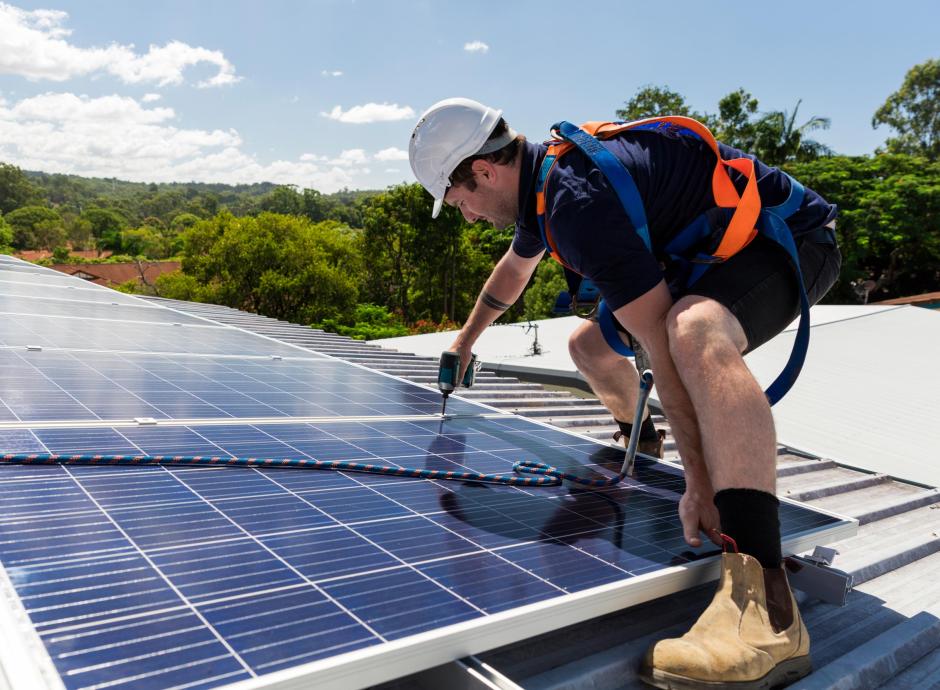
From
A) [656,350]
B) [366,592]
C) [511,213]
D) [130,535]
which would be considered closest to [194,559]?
[130,535]

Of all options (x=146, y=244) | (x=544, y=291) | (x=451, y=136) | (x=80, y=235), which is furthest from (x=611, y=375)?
(x=80, y=235)

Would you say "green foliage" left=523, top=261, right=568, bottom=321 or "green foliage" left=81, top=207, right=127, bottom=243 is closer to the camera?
"green foliage" left=523, top=261, right=568, bottom=321

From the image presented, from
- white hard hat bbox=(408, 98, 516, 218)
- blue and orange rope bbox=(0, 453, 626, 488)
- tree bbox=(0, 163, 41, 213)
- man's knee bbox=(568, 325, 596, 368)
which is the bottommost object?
blue and orange rope bbox=(0, 453, 626, 488)

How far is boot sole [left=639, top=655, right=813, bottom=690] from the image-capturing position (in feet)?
7.29

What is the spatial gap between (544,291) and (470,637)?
46.1 metres

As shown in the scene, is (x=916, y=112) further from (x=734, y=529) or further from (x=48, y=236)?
(x=48, y=236)

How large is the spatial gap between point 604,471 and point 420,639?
201cm

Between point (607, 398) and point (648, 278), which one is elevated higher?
point (648, 278)

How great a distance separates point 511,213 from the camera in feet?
11.5

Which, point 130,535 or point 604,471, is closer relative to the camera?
point 130,535

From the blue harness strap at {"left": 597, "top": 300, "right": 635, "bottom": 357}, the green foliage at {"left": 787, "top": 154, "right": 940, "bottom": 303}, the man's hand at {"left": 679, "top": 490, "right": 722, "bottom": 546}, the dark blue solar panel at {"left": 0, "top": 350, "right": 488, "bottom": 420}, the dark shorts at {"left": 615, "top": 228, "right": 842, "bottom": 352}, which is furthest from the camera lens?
the green foliage at {"left": 787, "top": 154, "right": 940, "bottom": 303}

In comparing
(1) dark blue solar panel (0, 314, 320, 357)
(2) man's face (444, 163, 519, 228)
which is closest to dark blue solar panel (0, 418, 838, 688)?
(2) man's face (444, 163, 519, 228)

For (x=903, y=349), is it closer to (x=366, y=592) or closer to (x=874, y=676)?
(x=874, y=676)

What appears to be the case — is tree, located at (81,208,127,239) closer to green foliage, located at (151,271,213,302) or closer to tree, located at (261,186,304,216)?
tree, located at (261,186,304,216)
